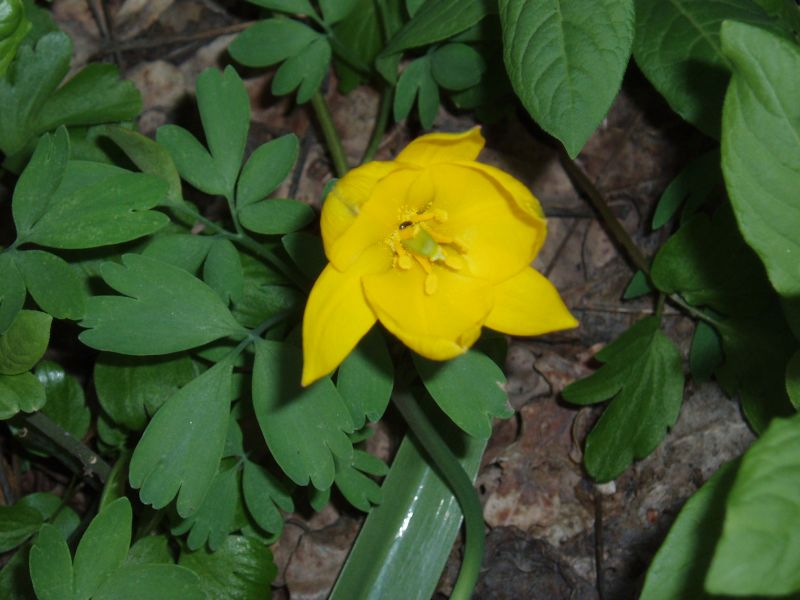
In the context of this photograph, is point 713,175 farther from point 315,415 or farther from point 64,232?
point 64,232

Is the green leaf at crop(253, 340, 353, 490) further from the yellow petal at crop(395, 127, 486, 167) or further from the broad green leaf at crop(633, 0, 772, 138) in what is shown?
the broad green leaf at crop(633, 0, 772, 138)

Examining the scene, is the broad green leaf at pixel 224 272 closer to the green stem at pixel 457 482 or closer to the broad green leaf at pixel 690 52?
the green stem at pixel 457 482

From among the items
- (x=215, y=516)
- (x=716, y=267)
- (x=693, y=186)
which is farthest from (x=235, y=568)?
(x=693, y=186)

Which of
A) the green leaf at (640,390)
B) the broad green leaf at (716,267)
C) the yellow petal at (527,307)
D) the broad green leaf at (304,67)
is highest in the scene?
the broad green leaf at (304,67)

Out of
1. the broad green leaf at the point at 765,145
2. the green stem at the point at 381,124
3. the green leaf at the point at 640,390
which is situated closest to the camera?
the broad green leaf at the point at 765,145

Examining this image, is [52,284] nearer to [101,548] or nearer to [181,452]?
[181,452]

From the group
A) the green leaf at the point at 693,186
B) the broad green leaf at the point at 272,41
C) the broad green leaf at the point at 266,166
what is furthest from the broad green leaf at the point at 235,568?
the green leaf at the point at 693,186

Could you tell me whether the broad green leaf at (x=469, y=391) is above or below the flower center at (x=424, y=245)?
below
